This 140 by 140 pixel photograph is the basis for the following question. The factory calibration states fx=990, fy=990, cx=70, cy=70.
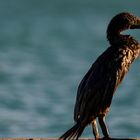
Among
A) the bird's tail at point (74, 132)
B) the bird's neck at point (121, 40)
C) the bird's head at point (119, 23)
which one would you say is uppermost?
the bird's head at point (119, 23)

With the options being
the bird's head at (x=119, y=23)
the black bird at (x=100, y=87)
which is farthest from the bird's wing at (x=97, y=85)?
the bird's head at (x=119, y=23)

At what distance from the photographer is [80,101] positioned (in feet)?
44.8

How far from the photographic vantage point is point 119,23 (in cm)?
1455

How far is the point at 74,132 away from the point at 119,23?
1924 millimetres

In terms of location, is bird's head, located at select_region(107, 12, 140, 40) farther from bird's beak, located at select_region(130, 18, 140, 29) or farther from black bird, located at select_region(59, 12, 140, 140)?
black bird, located at select_region(59, 12, 140, 140)

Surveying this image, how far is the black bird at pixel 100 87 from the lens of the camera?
13.7 m

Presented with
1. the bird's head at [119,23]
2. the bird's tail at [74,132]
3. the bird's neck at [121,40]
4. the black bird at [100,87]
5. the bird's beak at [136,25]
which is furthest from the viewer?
the bird's beak at [136,25]

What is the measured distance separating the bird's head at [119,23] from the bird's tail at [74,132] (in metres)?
1.58

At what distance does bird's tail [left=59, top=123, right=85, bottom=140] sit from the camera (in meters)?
13.5

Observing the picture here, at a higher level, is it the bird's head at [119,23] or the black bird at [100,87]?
the bird's head at [119,23]

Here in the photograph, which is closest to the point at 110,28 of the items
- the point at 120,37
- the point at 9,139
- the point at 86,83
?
the point at 120,37

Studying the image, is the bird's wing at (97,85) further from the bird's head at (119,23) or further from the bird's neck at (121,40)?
the bird's head at (119,23)

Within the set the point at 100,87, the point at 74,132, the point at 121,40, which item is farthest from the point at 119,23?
the point at 74,132

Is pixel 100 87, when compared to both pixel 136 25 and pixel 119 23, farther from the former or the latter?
pixel 136 25
